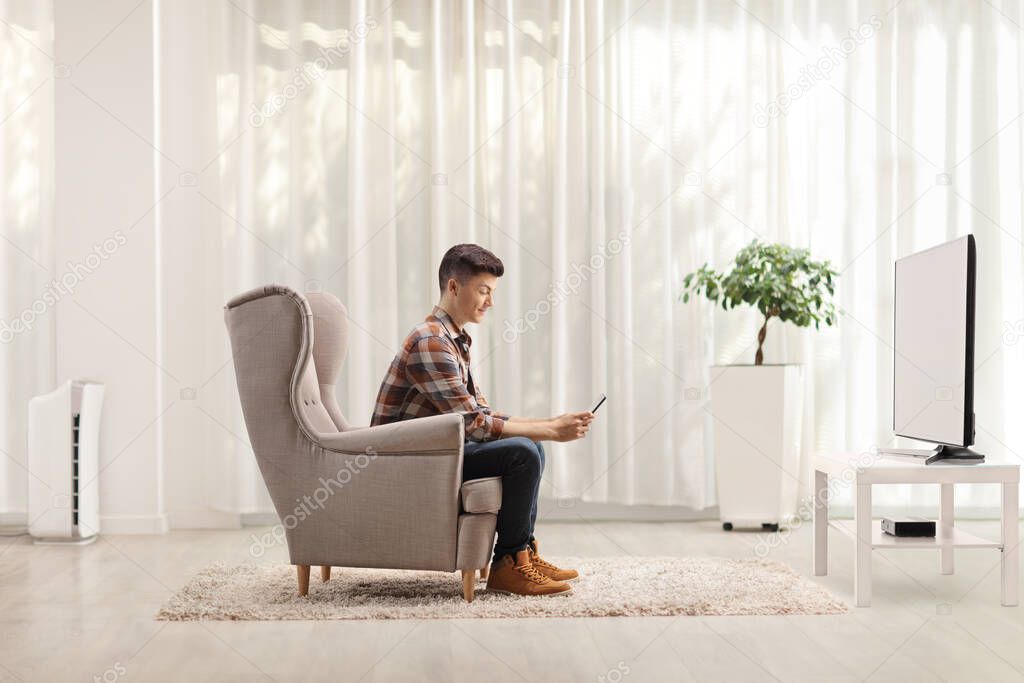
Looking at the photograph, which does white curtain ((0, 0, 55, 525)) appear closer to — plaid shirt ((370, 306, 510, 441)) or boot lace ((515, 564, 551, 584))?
plaid shirt ((370, 306, 510, 441))

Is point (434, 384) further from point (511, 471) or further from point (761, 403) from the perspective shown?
point (761, 403)

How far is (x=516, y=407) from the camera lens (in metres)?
4.39

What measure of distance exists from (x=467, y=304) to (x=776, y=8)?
8.36 feet

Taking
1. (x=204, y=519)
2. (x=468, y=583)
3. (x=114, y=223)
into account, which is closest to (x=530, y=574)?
(x=468, y=583)

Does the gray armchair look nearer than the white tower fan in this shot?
Yes

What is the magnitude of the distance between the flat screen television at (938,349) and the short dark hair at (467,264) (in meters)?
1.30

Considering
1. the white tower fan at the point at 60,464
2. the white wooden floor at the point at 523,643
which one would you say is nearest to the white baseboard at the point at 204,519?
the white tower fan at the point at 60,464

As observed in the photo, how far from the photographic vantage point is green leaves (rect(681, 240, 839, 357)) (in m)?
4.03

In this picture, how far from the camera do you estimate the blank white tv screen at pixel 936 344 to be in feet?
8.70

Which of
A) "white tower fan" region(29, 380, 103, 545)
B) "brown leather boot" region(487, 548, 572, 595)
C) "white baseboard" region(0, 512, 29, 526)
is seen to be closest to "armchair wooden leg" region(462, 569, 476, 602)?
"brown leather boot" region(487, 548, 572, 595)

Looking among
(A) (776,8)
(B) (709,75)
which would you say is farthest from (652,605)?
(A) (776,8)

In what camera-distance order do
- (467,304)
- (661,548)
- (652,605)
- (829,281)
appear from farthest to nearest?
(829,281), (661,548), (467,304), (652,605)

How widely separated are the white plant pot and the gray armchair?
172 cm

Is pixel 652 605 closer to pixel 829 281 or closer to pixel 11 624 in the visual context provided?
pixel 11 624
